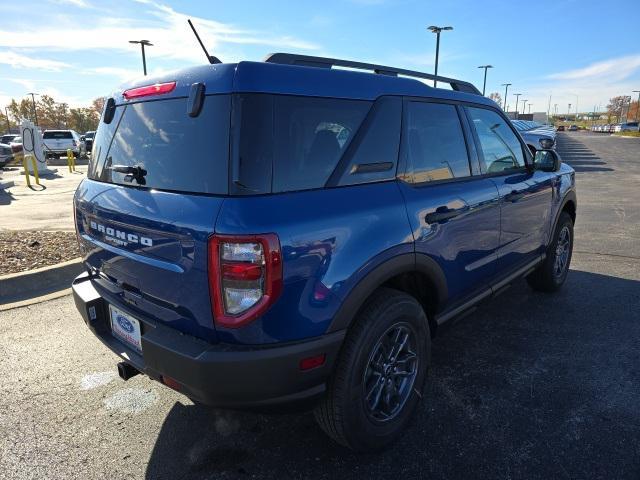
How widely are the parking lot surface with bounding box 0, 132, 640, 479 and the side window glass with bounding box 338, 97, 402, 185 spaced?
1.25 meters

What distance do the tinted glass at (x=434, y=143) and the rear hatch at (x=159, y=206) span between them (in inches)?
45.2

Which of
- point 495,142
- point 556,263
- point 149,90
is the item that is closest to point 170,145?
point 149,90

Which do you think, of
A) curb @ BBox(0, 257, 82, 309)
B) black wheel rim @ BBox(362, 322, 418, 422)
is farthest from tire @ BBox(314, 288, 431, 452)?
curb @ BBox(0, 257, 82, 309)

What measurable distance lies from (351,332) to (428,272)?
65cm

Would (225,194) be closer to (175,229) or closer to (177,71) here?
(175,229)

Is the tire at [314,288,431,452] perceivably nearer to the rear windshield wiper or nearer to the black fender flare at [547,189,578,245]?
the rear windshield wiper

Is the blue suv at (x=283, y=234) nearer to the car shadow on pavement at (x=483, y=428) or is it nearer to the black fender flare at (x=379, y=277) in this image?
the black fender flare at (x=379, y=277)

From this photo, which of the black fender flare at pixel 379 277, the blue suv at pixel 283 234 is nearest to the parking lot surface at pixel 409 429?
the blue suv at pixel 283 234

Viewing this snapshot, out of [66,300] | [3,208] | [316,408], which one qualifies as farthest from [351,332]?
[3,208]

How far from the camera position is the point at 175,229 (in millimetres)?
1913

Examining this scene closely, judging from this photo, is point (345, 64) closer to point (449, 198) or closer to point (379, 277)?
point (449, 198)

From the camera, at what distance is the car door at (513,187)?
3301 mm

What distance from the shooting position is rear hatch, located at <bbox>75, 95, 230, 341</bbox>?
1.88 metres

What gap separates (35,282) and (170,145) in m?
3.45
